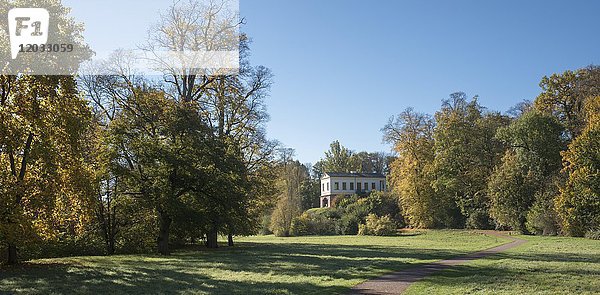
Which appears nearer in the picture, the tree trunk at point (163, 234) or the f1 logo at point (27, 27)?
the f1 logo at point (27, 27)

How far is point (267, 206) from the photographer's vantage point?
33.2m

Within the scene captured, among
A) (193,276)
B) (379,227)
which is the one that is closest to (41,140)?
(193,276)

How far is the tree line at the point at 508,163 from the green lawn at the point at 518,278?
16.3 metres

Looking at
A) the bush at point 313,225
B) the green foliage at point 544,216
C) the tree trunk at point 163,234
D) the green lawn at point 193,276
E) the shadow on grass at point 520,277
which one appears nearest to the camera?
the shadow on grass at point 520,277

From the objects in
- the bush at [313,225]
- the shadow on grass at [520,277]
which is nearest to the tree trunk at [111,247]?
the shadow on grass at [520,277]

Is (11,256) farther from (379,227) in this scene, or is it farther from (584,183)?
(379,227)

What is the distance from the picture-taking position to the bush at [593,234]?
3267 centimetres

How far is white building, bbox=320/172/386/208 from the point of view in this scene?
253 ft

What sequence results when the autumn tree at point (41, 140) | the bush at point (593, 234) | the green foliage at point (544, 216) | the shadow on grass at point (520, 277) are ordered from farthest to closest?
1. the green foliage at point (544, 216)
2. the bush at point (593, 234)
3. the autumn tree at point (41, 140)
4. the shadow on grass at point (520, 277)

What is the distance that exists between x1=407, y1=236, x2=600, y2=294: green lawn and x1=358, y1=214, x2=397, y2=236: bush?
91.7 ft

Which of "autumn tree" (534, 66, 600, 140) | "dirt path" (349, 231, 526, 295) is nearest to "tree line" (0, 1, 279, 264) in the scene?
"dirt path" (349, 231, 526, 295)

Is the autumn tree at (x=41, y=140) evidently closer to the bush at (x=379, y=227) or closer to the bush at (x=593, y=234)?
Answer: the bush at (x=593, y=234)

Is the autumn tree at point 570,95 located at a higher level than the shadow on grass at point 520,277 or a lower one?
higher

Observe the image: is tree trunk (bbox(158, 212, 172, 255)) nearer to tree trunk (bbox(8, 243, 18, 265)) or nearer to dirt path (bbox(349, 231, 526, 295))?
tree trunk (bbox(8, 243, 18, 265))
